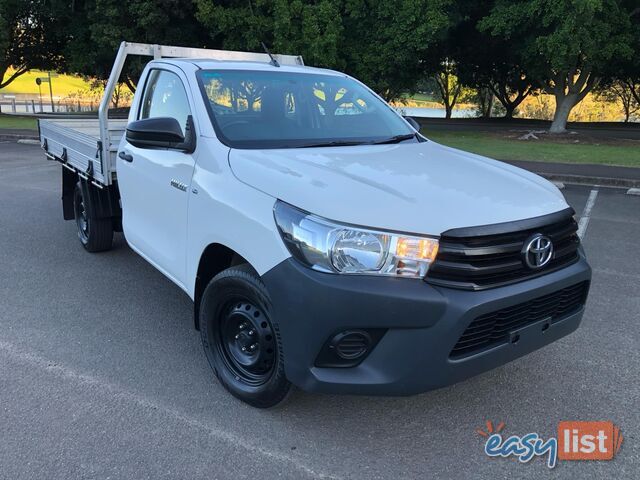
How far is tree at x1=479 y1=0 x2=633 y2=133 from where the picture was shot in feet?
57.0

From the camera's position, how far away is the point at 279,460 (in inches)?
106

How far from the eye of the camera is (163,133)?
3.30 metres

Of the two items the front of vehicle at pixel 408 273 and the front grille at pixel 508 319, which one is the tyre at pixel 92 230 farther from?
the front grille at pixel 508 319

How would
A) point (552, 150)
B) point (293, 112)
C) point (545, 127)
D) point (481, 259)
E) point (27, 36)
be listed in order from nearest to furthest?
1. point (481, 259)
2. point (293, 112)
3. point (552, 150)
4. point (545, 127)
5. point (27, 36)

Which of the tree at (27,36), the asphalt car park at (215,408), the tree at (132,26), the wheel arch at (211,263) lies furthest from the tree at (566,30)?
the tree at (27,36)

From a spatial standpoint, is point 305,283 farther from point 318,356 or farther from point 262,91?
point 262,91

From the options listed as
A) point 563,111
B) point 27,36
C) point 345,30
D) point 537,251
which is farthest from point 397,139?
point 27,36

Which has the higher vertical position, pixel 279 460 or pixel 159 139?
pixel 159 139

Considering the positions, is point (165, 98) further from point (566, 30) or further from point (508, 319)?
point (566, 30)

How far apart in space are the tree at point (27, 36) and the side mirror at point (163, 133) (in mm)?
27468

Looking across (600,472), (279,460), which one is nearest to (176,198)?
(279,460)

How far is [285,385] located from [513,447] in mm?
1211

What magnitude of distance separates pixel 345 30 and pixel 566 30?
867 centimetres

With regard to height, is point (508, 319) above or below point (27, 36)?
below
